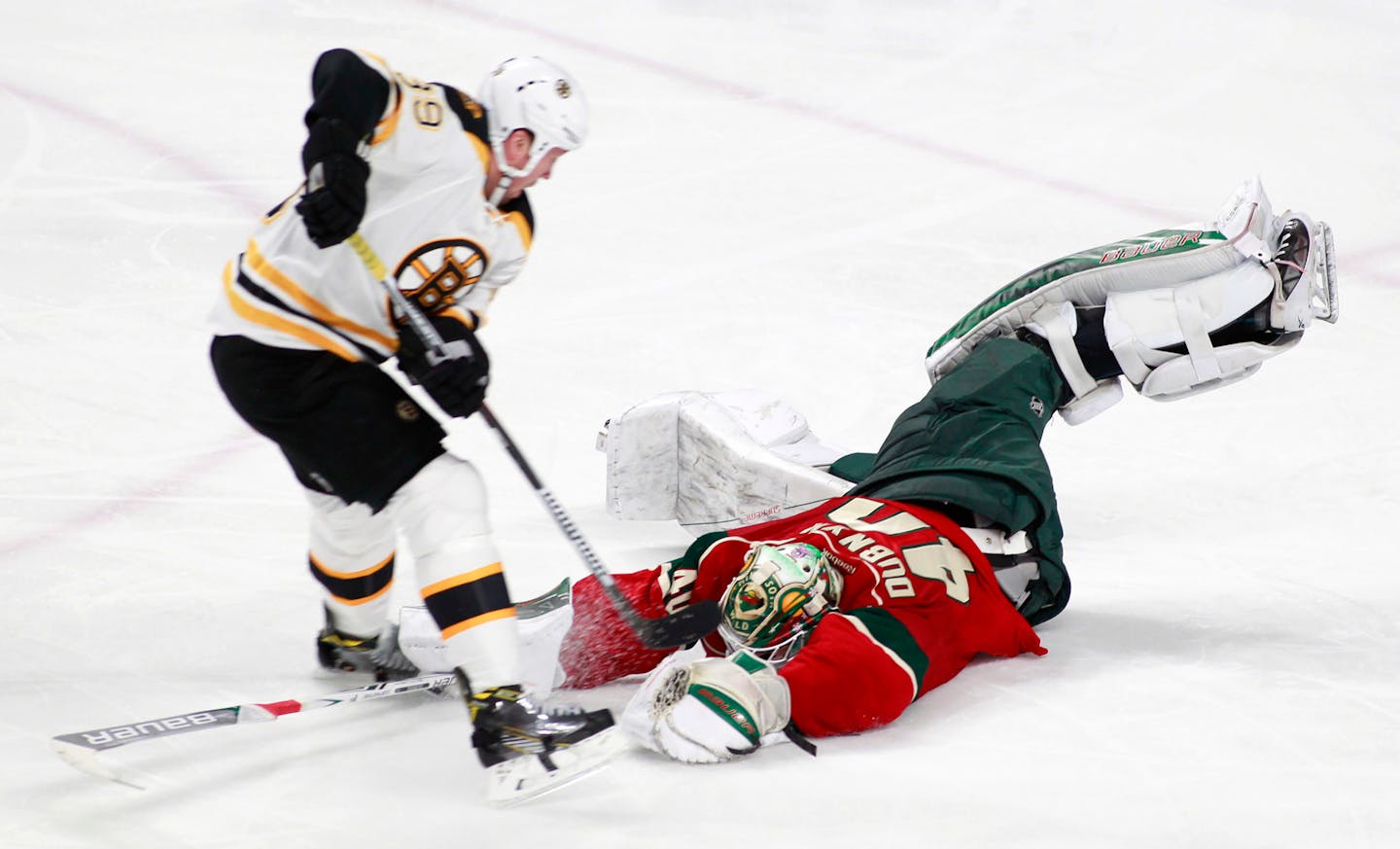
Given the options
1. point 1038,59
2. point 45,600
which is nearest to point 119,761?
point 45,600

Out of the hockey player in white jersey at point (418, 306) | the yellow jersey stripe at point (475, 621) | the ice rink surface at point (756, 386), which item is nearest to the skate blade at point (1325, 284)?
the ice rink surface at point (756, 386)

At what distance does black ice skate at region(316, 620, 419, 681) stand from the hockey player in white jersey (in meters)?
0.28

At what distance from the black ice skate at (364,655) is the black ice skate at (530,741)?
1.53ft

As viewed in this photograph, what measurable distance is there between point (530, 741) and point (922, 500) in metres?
0.88

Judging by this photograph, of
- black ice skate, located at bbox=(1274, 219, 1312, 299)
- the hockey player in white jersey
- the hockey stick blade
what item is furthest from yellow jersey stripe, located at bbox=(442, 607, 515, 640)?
black ice skate, located at bbox=(1274, 219, 1312, 299)

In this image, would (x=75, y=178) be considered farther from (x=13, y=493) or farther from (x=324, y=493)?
(x=324, y=493)

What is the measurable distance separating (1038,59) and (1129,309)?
3669mm

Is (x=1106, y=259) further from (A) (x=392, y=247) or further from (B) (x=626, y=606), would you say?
(A) (x=392, y=247)

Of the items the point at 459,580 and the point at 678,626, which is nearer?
the point at 459,580

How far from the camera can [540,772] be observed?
6.40ft

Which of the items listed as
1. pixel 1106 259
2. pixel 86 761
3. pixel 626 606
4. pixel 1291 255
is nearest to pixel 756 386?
pixel 1106 259

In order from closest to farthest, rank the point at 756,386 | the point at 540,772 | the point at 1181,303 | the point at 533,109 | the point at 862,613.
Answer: the point at 540,772 < the point at 533,109 < the point at 862,613 < the point at 1181,303 < the point at 756,386

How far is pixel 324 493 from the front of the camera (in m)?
2.29

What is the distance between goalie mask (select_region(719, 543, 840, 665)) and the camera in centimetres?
225
